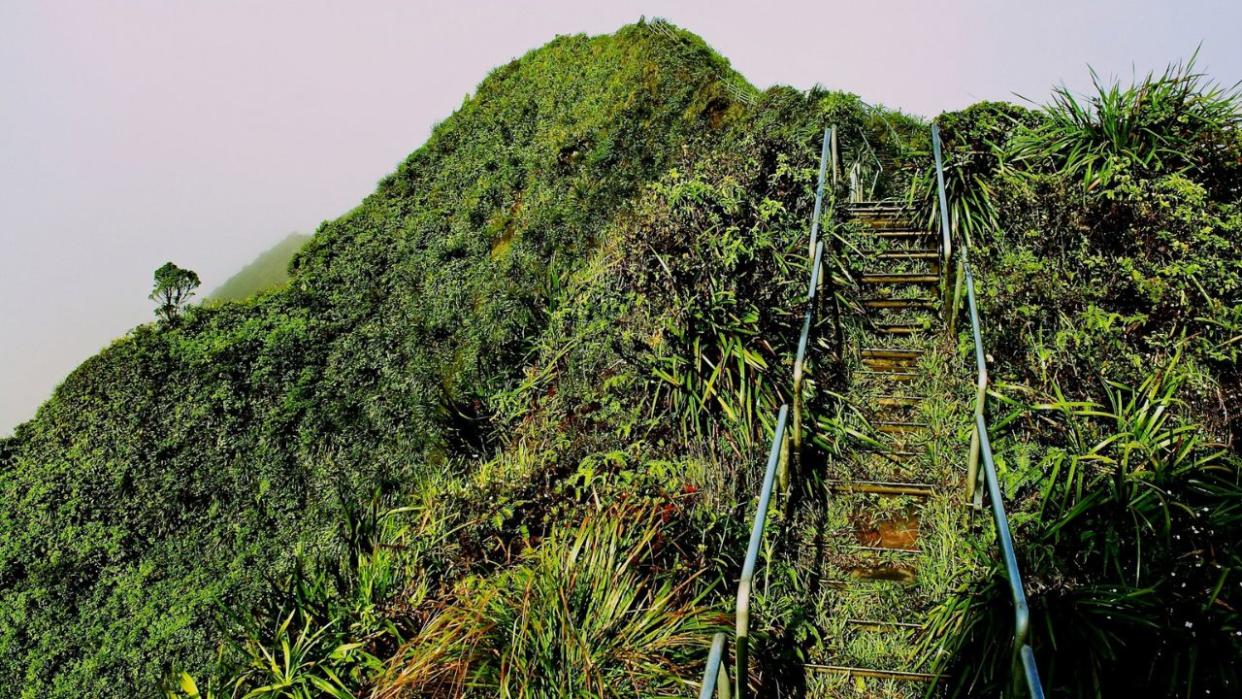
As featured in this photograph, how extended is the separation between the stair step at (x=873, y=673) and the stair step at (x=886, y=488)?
1.15m

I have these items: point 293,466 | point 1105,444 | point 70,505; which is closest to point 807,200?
point 1105,444

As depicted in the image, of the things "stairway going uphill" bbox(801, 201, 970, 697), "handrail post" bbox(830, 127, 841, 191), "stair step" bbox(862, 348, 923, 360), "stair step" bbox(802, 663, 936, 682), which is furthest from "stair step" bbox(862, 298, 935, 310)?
"stair step" bbox(802, 663, 936, 682)

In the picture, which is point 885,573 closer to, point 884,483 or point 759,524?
point 884,483

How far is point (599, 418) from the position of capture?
6.05m

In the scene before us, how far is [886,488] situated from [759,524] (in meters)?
1.71

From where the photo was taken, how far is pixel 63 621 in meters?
7.60

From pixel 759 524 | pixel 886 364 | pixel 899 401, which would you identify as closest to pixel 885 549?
pixel 899 401

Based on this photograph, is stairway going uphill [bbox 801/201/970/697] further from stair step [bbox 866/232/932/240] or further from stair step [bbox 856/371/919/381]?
stair step [bbox 866/232/932/240]

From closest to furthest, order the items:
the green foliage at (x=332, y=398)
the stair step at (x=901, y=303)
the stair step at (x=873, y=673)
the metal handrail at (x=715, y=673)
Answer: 1. the metal handrail at (x=715, y=673)
2. the stair step at (x=873, y=673)
3. the stair step at (x=901, y=303)
4. the green foliage at (x=332, y=398)

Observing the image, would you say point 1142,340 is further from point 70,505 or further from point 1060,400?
point 70,505

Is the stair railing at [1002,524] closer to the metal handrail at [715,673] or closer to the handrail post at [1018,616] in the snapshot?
the handrail post at [1018,616]

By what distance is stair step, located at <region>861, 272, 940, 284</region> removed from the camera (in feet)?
19.9

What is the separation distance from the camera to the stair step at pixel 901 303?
19.6 feet

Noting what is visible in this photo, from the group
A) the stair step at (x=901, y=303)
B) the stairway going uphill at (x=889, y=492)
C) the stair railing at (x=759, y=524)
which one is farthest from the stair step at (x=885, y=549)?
the stair step at (x=901, y=303)
